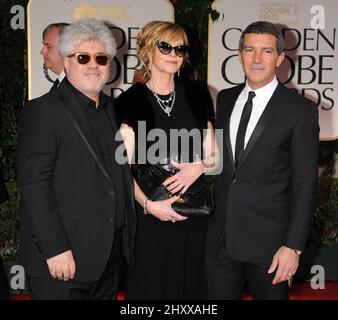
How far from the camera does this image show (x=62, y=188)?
288cm

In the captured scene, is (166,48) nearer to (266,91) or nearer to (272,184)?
(266,91)

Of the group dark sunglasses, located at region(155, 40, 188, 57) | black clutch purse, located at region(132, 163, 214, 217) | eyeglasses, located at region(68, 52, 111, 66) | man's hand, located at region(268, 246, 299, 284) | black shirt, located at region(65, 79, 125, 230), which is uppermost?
dark sunglasses, located at region(155, 40, 188, 57)

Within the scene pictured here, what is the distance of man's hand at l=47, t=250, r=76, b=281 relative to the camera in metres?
2.84

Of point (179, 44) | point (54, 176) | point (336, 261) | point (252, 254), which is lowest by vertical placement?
point (336, 261)

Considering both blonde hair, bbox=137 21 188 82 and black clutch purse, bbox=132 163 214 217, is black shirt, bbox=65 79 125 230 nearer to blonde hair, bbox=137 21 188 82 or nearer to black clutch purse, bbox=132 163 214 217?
black clutch purse, bbox=132 163 214 217

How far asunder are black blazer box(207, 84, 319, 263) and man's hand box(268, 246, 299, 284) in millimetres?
53

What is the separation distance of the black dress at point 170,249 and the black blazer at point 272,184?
0.59ft

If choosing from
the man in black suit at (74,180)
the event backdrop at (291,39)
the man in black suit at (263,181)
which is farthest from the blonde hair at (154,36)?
the event backdrop at (291,39)

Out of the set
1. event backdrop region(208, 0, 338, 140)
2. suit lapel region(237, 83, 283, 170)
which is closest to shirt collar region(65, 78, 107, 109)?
suit lapel region(237, 83, 283, 170)

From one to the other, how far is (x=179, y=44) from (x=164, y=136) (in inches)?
22.6

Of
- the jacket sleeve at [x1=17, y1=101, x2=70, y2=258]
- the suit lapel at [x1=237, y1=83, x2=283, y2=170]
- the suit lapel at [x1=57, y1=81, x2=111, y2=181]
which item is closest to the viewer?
the jacket sleeve at [x1=17, y1=101, x2=70, y2=258]
